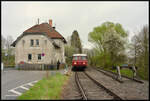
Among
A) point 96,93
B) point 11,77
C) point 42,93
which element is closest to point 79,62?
point 96,93

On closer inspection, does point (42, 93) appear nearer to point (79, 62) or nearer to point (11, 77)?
point (11, 77)

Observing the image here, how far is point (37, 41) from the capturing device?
475cm

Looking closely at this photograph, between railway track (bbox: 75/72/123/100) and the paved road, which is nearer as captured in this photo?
the paved road

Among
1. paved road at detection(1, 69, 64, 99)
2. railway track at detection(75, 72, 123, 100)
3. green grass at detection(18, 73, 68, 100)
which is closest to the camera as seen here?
paved road at detection(1, 69, 64, 99)

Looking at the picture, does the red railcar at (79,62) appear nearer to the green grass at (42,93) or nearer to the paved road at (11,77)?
the paved road at (11,77)

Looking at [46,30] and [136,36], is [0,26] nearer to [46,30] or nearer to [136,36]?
[46,30]

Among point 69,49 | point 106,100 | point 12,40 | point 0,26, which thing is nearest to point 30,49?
point 12,40

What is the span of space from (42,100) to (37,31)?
314cm

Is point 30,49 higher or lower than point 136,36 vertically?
lower

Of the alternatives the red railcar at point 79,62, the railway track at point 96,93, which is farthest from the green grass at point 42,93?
the red railcar at point 79,62

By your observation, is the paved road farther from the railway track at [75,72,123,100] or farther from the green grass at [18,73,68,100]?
the railway track at [75,72,123,100]

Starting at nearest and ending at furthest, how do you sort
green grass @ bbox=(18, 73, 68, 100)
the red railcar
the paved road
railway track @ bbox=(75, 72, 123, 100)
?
1. the paved road
2. green grass @ bbox=(18, 73, 68, 100)
3. railway track @ bbox=(75, 72, 123, 100)
4. the red railcar

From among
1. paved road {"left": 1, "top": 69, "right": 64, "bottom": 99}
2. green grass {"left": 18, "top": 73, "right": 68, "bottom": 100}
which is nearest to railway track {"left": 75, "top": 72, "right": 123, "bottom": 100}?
green grass {"left": 18, "top": 73, "right": 68, "bottom": 100}

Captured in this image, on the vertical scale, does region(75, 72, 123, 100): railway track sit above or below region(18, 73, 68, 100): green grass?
below
